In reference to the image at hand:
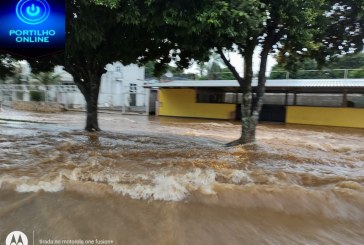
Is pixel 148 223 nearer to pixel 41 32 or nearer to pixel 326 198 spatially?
pixel 326 198

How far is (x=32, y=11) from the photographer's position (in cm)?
785

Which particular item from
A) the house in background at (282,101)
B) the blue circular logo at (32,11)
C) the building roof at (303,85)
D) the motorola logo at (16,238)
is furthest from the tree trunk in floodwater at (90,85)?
the building roof at (303,85)

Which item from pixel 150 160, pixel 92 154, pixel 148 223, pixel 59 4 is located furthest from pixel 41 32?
pixel 148 223

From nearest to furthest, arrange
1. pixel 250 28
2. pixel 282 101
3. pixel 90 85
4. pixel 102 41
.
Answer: pixel 250 28, pixel 102 41, pixel 90 85, pixel 282 101

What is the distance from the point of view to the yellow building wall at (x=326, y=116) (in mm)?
19844

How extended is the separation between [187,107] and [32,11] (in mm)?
17913

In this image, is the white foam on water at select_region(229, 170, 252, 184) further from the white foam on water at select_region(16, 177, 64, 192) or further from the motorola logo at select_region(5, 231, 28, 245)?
the motorola logo at select_region(5, 231, 28, 245)

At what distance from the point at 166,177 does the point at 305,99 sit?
17906 mm

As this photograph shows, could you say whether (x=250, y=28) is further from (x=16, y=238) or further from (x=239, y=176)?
(x=16, y=238)

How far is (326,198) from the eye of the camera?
520 centimetres

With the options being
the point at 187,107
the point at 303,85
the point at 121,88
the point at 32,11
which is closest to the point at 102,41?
the point at 32,11

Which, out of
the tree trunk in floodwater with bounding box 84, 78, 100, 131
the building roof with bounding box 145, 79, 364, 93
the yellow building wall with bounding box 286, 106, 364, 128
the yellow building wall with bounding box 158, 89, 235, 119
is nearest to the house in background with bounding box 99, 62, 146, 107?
the yellow building wall with bounding box 158, 89, 235, 119

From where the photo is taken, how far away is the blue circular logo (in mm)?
7789

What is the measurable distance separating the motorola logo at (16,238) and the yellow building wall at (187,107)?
20.2 metres
